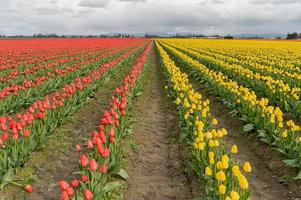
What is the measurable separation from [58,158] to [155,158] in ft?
5.83

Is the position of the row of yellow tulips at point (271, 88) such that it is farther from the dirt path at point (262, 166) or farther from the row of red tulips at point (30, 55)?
the row of red tulips at point (30, 55)

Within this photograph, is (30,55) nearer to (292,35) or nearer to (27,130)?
(27,130)

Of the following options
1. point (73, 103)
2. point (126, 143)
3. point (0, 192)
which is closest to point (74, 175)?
point (0, 192)

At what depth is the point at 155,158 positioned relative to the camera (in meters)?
6.30

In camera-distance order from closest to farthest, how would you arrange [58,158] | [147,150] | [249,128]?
[58,158] → [147,150] → [249,128]

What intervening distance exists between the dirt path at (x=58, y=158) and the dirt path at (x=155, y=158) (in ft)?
3.41

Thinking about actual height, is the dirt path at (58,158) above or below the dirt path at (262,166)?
above

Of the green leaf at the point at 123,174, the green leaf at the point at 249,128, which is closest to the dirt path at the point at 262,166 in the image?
the green leaf at the point at 249,128

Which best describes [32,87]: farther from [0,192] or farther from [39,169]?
[0,192]

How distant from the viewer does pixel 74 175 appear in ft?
17.8

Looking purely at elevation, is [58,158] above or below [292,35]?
below

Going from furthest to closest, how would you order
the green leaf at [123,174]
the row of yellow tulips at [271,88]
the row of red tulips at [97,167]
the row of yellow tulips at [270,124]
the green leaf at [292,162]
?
the row of yellow tulips at [271,88]
the row of yellow tulips at [270,124]
the green leaf at [292,162]
the green leaf at [123,174]
the row of red tulips at [97,167]

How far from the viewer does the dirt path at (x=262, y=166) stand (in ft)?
16.5

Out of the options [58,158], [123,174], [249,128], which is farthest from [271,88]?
[58,158]
